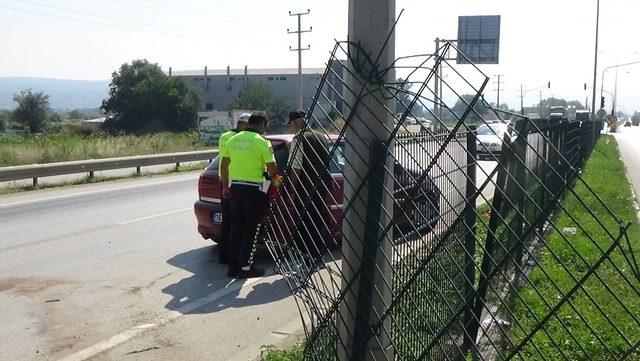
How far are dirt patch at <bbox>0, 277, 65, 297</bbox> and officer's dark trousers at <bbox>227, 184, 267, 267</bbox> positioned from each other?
1.93 m

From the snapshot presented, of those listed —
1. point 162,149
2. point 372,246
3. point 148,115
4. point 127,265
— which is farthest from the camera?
point 148,115

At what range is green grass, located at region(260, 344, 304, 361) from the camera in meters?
4.77

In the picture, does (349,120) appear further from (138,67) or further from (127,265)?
(138,67)

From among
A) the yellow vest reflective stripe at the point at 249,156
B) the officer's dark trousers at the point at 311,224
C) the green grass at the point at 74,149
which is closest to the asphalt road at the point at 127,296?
the yellow vest reflective stripe at the point at 249,156

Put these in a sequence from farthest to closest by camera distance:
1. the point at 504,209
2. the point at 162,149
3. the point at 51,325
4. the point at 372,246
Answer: the point at 162,149 → the point at 51,325 → the point at 504,209 → the point at 372,246

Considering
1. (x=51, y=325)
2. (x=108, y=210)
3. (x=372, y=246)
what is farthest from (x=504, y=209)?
(x=108, y=210)

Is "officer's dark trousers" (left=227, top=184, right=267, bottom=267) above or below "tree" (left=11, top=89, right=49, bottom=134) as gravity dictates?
above

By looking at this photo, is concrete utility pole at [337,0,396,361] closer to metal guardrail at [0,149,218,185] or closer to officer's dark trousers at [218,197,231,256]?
officer's dark trousers at [218,197,231,256]

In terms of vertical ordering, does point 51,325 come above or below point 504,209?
below

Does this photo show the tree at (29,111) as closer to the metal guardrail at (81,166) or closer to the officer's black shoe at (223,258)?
the metal guardrail at (81,166)

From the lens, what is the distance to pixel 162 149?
32.6 meters

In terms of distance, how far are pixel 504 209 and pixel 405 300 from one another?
2.16 m

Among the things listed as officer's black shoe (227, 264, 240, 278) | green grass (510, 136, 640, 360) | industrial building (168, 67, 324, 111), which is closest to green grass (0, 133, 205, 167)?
officer's black shoe (227, 264, 240, 278)

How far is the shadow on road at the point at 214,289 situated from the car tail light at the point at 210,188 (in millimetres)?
796
